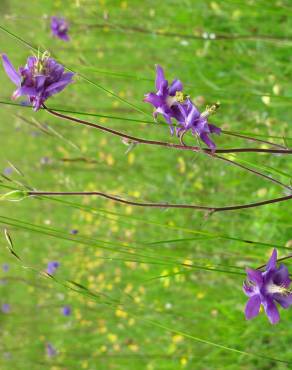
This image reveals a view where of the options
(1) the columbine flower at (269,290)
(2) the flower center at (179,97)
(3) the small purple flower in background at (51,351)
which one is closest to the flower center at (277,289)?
(1) the columbine flower at (269,290)

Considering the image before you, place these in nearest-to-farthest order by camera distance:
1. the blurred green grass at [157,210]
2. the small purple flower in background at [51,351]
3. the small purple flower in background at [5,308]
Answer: the blurred green grass at [157,210]
the small purple flower in background at [51,351]
the small purple flower in background at [5,308]

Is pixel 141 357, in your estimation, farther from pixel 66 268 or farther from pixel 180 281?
pixel 66 268

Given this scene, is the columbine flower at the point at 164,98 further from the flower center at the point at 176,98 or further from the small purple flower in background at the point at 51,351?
the small purple flower in background at the point at 51,351

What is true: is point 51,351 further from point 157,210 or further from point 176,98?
point 176,98

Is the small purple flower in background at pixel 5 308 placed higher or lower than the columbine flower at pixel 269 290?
higher

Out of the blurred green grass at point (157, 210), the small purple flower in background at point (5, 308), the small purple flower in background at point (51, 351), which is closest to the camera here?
the blurred green grass at point (157, 210)

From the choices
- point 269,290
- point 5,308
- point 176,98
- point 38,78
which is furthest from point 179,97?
point 5,308

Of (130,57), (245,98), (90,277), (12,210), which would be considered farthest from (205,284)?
(12,210)
